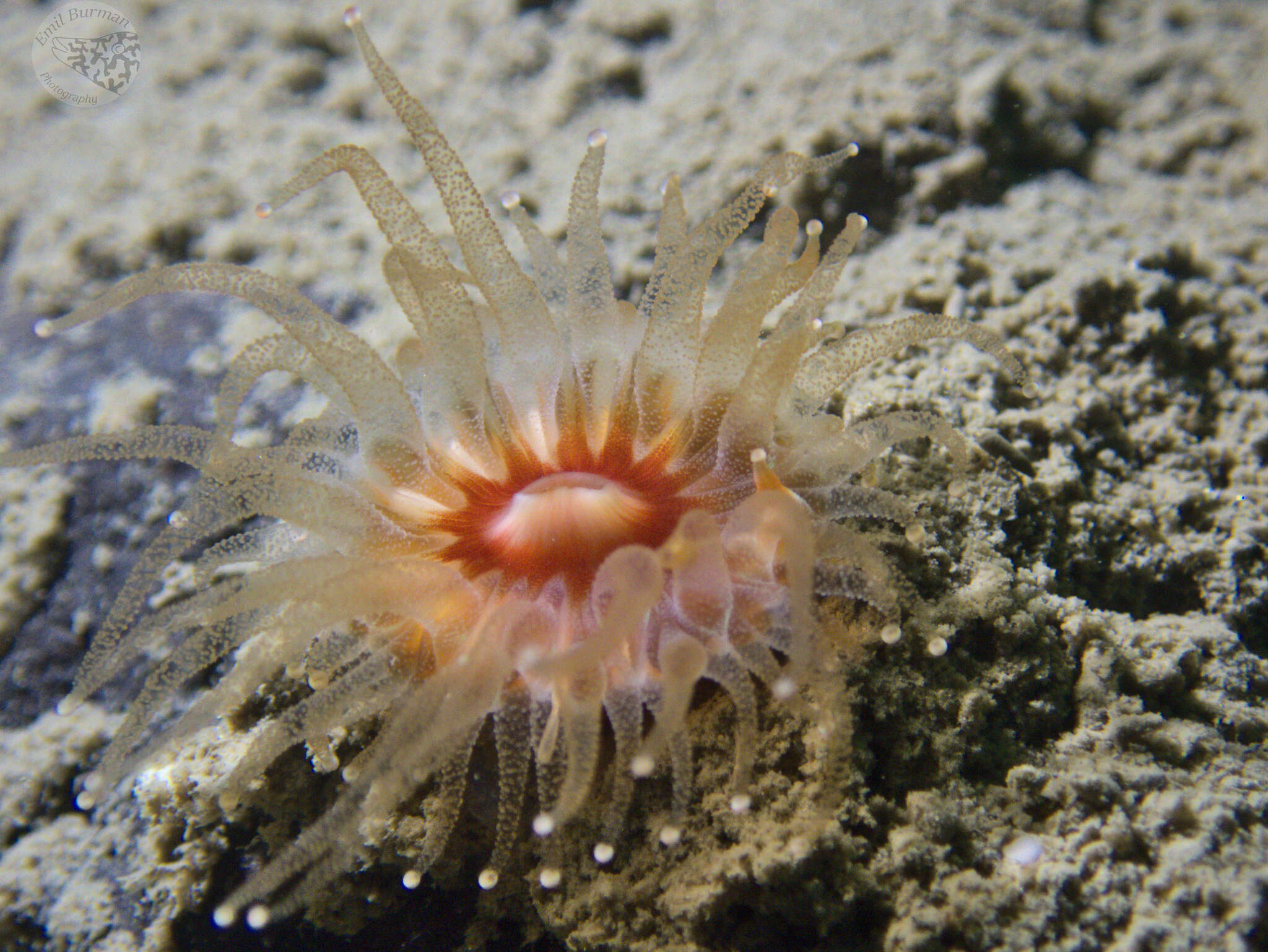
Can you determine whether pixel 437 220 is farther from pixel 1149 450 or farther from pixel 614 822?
pixel 1149 450

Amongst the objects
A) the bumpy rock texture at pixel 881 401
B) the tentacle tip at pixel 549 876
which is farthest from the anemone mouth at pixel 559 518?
the tentacle tip at pixel 549 876

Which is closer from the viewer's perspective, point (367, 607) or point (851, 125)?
point (367, 607)

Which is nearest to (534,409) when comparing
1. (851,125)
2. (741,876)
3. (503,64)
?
(741,876)

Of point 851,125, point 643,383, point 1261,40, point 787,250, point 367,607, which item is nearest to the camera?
point 367,607

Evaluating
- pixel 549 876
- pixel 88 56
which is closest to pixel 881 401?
pixel 549 876

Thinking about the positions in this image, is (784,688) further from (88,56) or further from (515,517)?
(88,56)

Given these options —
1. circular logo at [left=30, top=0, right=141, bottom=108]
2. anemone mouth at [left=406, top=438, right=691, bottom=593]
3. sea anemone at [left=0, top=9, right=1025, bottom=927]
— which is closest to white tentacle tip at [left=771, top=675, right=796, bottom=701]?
sea anemone at [left=0, top=9, right=1025, bottom=927]
